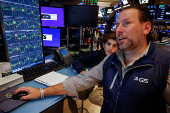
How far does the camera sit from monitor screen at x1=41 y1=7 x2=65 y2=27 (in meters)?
1.95

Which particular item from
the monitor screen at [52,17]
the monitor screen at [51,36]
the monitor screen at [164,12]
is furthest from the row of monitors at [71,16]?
the monitor screen at [164,12]

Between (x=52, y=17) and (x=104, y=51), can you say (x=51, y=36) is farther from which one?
(x=104, y=51)

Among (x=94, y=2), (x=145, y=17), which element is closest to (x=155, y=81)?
(x=145, y=17)

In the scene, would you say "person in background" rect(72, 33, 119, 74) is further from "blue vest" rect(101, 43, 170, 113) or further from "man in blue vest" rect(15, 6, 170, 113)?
"blue vest" rect(101, 43, 170, 113)

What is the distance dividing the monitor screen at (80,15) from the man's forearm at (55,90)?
53.0 inches

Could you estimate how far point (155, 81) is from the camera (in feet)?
2.48

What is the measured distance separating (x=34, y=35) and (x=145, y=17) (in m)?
1.10

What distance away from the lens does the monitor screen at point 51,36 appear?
A: 6.42 ft

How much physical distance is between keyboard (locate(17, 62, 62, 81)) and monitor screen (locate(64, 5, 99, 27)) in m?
0.94

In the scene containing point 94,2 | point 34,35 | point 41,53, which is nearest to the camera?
point 34,35

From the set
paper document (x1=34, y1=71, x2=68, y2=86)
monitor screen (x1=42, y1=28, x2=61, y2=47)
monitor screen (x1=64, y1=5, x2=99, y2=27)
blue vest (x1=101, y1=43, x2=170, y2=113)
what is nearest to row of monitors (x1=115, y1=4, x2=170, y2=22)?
monitor screen (x1=64, y1=5, x2=99, y2=27)

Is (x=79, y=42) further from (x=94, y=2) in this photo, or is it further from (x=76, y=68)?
(x=94, y=2)

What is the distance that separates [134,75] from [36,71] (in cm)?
92

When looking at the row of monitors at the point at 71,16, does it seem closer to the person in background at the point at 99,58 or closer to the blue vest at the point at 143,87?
the person in background at the point at 99,58
